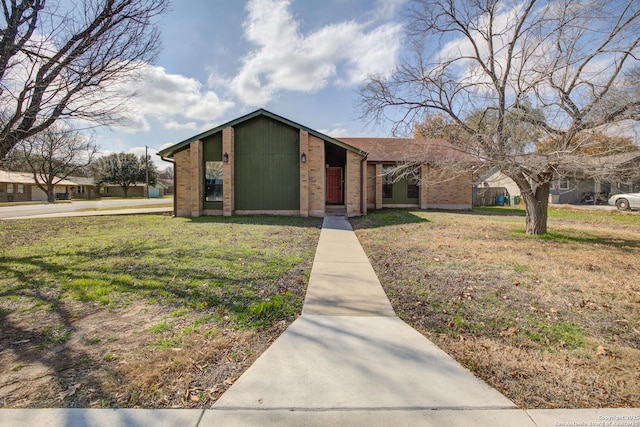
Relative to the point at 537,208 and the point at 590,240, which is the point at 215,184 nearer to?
the point at 537,208

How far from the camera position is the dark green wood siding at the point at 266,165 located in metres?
14.4

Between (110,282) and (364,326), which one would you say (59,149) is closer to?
(110,282)

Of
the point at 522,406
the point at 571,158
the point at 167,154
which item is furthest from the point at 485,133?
the point at 167,154

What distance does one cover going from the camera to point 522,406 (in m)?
Answer: 2.22

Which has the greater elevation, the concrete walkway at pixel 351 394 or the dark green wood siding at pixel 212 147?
the dark green wood siding at pixel 212 147

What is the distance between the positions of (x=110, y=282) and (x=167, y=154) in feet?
36.0

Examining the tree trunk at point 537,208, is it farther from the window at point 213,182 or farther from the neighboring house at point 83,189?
the neighboring house at point 83,189

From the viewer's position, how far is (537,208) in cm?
900

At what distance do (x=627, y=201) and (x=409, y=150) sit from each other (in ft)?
62.4

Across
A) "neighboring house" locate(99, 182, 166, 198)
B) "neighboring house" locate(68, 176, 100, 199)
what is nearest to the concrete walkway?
"neighboring house" locate(99, 182, 166, 198)

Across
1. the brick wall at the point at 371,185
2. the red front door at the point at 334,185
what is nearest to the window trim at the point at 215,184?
the red front door at the point at 334,185

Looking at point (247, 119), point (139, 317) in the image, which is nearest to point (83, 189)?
point (247, 119)

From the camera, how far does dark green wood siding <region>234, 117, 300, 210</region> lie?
14375 mm

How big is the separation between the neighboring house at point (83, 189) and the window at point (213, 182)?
151 ft
